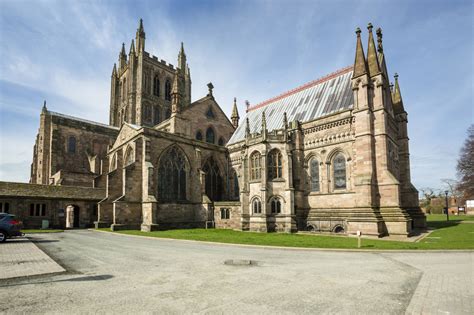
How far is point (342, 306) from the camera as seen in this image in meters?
5.38

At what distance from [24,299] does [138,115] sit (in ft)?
171

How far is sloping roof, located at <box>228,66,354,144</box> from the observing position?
2745 cm

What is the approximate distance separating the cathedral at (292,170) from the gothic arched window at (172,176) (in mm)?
107

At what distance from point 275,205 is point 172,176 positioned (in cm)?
1126

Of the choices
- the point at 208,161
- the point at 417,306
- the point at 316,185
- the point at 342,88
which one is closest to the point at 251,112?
the point at 208,161

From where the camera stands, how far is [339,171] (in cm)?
2472

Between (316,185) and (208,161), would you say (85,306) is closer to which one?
(316,185)

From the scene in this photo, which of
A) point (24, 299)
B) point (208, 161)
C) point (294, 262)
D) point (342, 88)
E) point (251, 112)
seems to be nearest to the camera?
point (24, 299)

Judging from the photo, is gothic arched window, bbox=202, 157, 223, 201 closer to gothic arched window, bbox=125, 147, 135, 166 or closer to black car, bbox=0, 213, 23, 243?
gothic arched window, bbox=125, 147, 135, 166

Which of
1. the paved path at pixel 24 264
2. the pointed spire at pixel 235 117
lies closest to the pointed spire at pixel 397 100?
the pointed spire at pixel 235 117

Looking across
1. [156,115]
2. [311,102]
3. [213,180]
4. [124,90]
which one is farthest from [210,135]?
[124,90]

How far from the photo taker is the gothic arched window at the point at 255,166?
89.3ft

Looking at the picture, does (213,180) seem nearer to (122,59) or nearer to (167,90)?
(167,90)

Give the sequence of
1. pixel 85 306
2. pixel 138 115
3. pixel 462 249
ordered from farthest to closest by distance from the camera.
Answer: pixel 138 115 < pixel 462 249 < pixel 85 306
